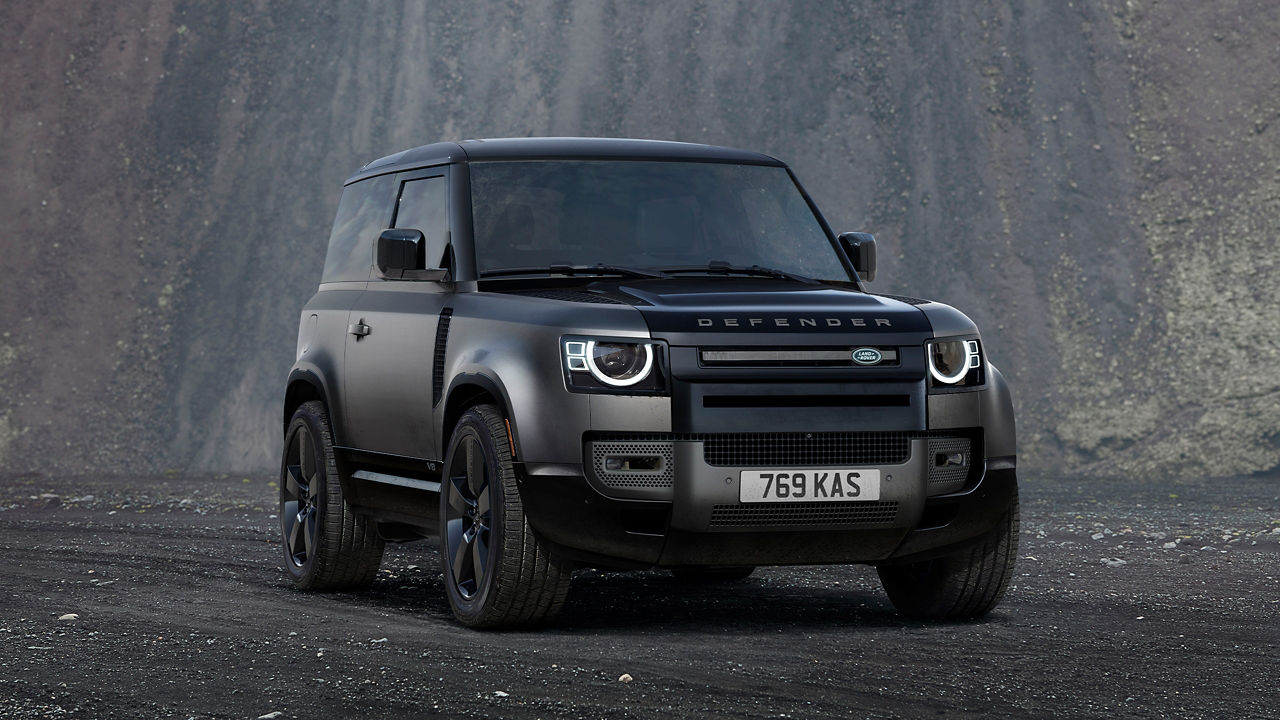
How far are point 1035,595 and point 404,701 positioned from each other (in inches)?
185

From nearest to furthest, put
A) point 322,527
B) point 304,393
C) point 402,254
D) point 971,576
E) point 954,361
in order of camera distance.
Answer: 1. point 954,361
2. point 971,576
3. point 402,254
4. point 322,527
5. point 304,393

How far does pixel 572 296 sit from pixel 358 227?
2.72m

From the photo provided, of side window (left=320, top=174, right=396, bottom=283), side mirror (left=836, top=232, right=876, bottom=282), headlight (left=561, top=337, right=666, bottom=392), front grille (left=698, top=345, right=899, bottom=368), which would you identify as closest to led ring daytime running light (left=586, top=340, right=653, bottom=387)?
headlight (left=561, top=337, right=666, bottom=392)

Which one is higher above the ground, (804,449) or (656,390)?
(656,390)

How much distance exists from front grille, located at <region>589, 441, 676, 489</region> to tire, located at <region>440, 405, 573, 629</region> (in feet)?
1.30

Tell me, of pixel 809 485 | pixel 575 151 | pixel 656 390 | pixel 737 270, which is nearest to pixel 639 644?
pixel 809 485

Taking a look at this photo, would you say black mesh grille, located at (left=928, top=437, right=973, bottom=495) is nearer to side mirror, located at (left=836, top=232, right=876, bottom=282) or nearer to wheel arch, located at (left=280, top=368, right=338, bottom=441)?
side mirror, located at (left=836, top=232, right=876, bottom=282)

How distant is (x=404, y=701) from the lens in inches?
244

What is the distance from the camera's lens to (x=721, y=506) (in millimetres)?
7352

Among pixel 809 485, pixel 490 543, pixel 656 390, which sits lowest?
pixel 490 543

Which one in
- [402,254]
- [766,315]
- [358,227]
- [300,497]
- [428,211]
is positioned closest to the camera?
[766,315]

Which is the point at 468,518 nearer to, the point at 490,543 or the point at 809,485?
the point at 490,543

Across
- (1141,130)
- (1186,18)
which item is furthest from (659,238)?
(1186,18)

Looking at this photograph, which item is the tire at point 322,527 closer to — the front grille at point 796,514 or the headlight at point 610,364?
the headlight at point 610,364
